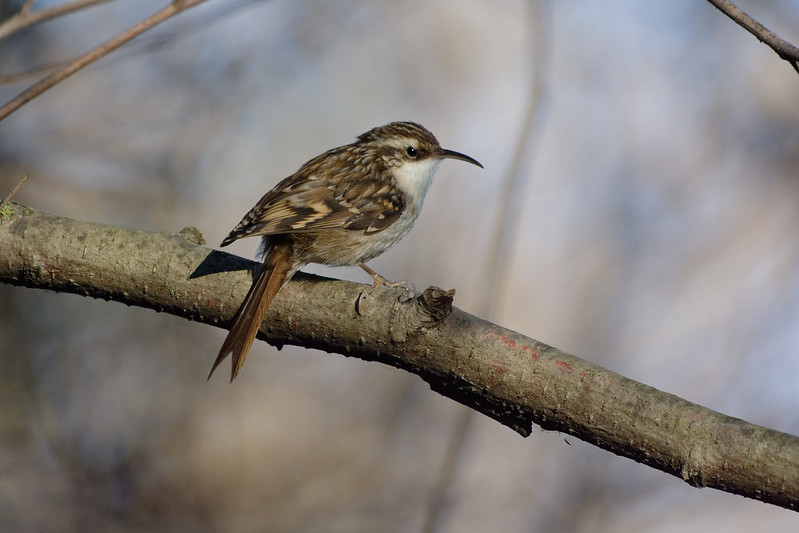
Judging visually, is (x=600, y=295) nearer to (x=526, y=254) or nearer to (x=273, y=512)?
(x=526, y=254)

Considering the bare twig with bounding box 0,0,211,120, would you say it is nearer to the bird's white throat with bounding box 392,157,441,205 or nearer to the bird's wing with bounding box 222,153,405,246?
the bird's wing with bounding box 222,153,405,246

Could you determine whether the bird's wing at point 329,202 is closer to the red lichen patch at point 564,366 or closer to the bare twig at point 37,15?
the red lichen patch at point 564,366

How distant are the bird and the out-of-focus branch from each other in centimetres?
161

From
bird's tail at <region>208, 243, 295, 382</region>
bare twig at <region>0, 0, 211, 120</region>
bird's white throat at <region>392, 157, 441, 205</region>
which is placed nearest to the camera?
bare twig at <region>0, 0, 211, 120</region>

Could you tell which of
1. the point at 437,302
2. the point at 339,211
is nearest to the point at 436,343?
the point at 437,302

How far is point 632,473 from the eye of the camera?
4.73 m

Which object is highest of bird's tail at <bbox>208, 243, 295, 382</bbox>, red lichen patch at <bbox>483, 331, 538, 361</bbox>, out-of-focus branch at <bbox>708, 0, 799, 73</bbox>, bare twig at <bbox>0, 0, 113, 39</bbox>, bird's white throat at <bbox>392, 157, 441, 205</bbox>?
bird's white throat at <bbox>392, 157, 441, 205</bbox>

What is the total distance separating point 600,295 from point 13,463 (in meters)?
3.70

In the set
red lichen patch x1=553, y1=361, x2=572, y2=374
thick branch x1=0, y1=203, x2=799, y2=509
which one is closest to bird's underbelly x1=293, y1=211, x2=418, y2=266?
thick branch x1=0, y1=203, x2=799, y2=509

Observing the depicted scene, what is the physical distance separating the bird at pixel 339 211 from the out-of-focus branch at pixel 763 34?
5.28ft

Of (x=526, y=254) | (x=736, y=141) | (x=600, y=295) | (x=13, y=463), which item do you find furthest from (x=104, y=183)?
(x=736, y=141)

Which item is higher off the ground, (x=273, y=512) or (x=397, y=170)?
Answer: (x=397, y=170)

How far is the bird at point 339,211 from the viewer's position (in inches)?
114

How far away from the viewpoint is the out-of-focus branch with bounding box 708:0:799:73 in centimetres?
193
